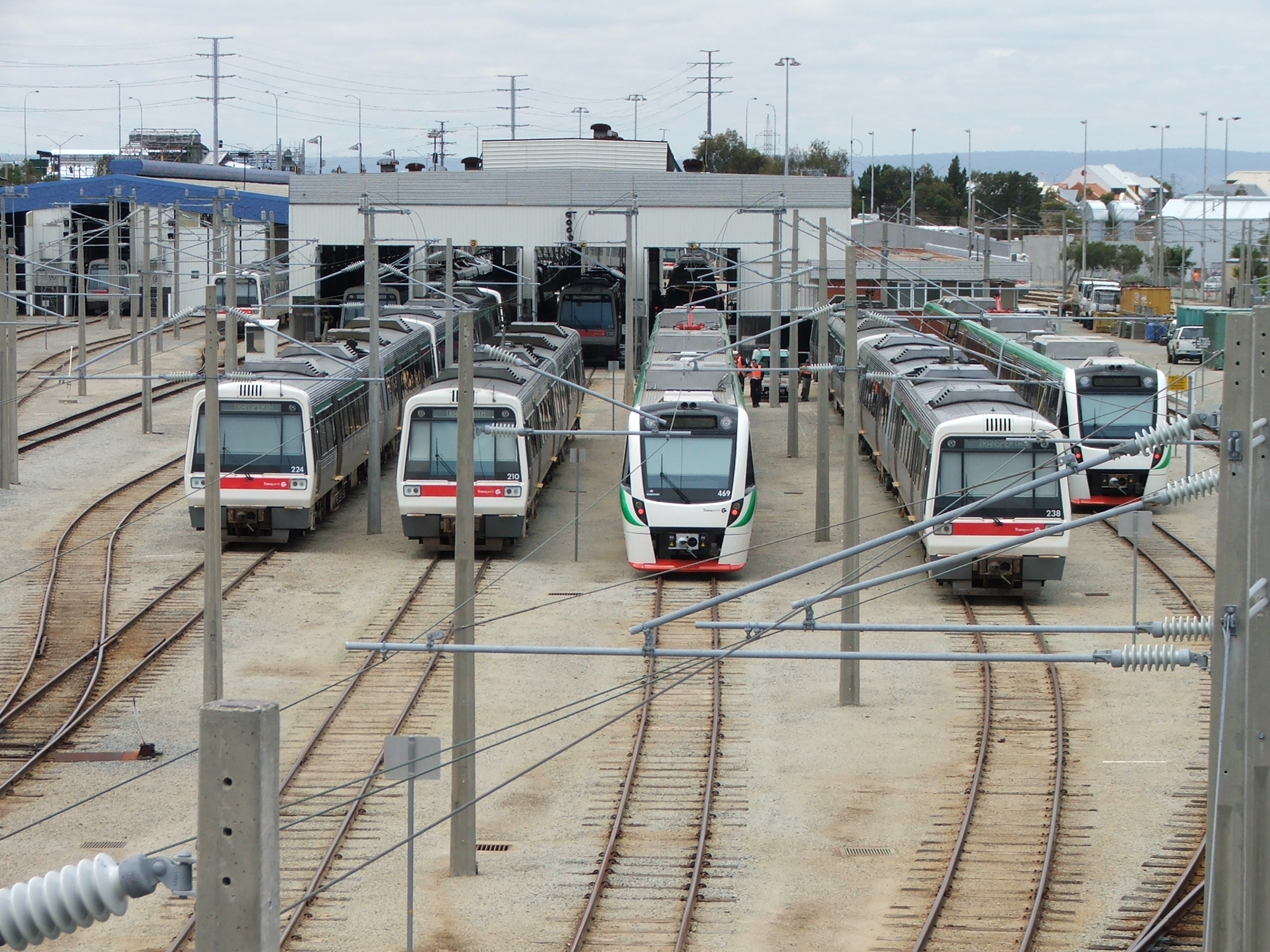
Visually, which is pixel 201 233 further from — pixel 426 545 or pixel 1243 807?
pixel 1243 807

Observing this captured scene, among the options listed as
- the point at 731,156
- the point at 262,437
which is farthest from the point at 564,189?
the point at 731,156

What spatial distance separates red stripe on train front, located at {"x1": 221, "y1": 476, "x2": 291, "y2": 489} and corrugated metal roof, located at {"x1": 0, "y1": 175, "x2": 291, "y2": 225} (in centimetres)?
4562

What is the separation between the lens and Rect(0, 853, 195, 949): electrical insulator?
16.4ft

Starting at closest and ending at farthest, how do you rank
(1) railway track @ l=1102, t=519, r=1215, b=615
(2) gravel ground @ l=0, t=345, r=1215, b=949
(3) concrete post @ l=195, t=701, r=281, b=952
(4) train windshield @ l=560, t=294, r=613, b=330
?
(3) concrete post @ l=195, t=701, r=281, b=952 → (2) gravel ground @ l=0, t=345, r=1215, b=949 → (1) railway track @ l=1102, t=519, r=1215, b=615 → (4) train windshield @ l=560, t=294, r=613, b=330

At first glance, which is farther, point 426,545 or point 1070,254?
point 1070,254

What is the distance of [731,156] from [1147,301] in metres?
52.0

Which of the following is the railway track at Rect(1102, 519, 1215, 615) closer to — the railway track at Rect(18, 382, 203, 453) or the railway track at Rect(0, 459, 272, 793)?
the railway track at Rect(0, 459, 272, 793)

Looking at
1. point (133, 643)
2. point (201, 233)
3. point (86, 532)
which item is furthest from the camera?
point (201, 233)

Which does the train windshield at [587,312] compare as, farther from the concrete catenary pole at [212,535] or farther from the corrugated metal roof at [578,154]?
the concrete catenary pole at [212,535]

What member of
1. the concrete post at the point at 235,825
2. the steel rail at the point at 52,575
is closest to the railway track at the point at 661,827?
the concrete post at the point at 235,825

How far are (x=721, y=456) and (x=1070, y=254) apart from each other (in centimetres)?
8765

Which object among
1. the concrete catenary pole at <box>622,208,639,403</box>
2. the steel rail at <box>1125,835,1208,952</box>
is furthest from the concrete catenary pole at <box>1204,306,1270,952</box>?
the concrete catenary pole at <box>622,208,639,403</box>

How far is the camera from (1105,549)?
28.3m

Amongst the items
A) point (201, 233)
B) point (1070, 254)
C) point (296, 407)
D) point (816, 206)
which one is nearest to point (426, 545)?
point (296, 407)
